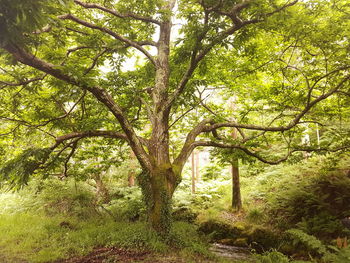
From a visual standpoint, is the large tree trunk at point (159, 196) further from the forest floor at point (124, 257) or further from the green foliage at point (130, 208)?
the green foliage at point (130, 208)

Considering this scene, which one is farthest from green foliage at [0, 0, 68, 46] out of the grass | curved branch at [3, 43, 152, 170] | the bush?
the bush

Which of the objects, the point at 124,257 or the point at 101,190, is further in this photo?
the point at 101,190

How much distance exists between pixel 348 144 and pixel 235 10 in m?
5.90

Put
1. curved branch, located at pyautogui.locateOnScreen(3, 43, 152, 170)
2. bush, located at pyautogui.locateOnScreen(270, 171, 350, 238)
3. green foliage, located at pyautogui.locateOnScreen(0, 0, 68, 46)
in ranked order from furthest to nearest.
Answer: bush, located at pyautogui.locateOnScreen(270, 171, 350, 238), curved branch, located at pyautogui.locateOnScreen(3, 43, 152, 170), green foliage, located at pyautogui.locateOnScreen(0, 0, 68, 46)

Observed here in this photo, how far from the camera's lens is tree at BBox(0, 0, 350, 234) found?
5363mm

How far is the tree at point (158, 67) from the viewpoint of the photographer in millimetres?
5363

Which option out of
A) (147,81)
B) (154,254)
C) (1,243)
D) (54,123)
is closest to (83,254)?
(154,254)

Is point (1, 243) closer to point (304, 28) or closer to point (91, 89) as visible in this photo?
point (91, 89)

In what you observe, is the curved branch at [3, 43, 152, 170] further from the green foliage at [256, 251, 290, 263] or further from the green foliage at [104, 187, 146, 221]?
the green foliage at [104, 187, 146, 221]

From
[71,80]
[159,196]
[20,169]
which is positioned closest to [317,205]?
[159,196]

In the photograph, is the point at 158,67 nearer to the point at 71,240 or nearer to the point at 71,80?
the point at 71,80

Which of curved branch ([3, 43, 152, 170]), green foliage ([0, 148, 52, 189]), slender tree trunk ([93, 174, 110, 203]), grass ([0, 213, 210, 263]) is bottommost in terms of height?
grass ([0, 213, 210, 263])

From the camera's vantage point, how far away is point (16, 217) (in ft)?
36.1

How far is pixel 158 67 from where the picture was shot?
27.9ft
